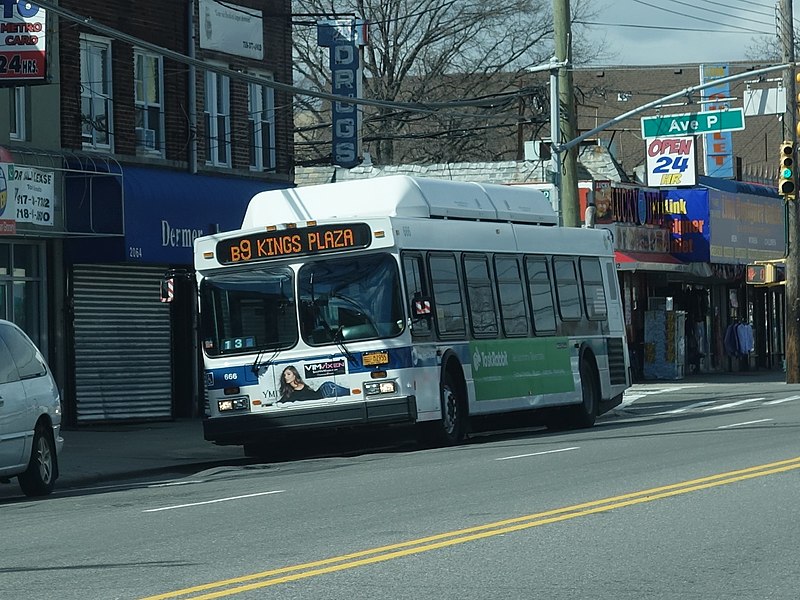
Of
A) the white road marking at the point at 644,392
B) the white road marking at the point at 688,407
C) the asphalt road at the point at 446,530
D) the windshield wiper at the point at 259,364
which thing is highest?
the windshield wiper at the point at 259,364

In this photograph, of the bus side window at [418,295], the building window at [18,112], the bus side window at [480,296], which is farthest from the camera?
the building window at [18,112]

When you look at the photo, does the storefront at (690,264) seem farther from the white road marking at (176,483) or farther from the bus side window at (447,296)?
the white road marking at (176,483)

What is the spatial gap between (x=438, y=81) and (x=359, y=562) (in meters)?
47.4

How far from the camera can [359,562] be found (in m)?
9.58

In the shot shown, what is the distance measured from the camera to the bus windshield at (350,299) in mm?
20062

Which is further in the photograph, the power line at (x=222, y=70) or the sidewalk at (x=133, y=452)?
the sidewalk at (x=133, y=452)

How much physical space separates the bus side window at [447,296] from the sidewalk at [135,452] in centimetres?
333

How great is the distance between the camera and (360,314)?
66.2 feet

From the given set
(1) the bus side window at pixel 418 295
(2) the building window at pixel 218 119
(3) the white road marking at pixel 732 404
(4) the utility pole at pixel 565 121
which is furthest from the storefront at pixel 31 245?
(3) the white road marking at pixel 732 404

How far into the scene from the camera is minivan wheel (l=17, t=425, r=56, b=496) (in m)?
16.4

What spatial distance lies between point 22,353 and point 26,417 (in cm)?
82

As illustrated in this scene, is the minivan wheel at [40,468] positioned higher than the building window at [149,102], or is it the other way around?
the building window at [149,102]

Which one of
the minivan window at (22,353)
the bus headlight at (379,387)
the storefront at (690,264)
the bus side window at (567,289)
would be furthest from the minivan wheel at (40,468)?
the storefront at (690,264)

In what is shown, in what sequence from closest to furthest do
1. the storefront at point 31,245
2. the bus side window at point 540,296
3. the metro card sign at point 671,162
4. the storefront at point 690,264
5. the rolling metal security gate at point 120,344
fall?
1. the storefront at point 31,245
2. the bus side window at point 540,296
3. the rolling metal security gate at point 120,344
4. the storefront at point 690,264
5. the metro card sign at point 671,162
